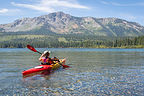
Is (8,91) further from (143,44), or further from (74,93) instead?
(143,44)

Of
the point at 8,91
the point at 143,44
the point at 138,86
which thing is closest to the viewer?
the point at 8,91

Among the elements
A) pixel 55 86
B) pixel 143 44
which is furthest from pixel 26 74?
pixel 143 44

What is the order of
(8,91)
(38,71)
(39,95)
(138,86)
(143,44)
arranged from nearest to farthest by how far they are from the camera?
(39,95) → (8,91) → (138,86) → (38,71) → (143,44)

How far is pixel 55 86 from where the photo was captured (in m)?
20.2

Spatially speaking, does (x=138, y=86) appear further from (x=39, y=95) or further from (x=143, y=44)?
(x=143, y=44)

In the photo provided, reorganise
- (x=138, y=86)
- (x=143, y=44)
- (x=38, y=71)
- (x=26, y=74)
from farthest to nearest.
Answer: (x=143, y=44) → (x=38, y=71) → (x=26, y=74) → (x=138, y=86)

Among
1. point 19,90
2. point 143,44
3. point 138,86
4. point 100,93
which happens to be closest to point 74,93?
point 100,93

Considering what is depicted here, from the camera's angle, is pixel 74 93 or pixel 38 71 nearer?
pixel 74 93

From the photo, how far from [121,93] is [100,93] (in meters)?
1.97

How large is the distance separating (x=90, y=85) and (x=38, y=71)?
10.1 metres

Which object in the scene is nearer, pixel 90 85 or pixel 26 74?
pixel 90 85

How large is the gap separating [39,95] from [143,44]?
199081 mm

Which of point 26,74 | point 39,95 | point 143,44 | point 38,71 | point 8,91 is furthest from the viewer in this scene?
point 143,44

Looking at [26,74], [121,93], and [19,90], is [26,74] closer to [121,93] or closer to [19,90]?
[19,90]
